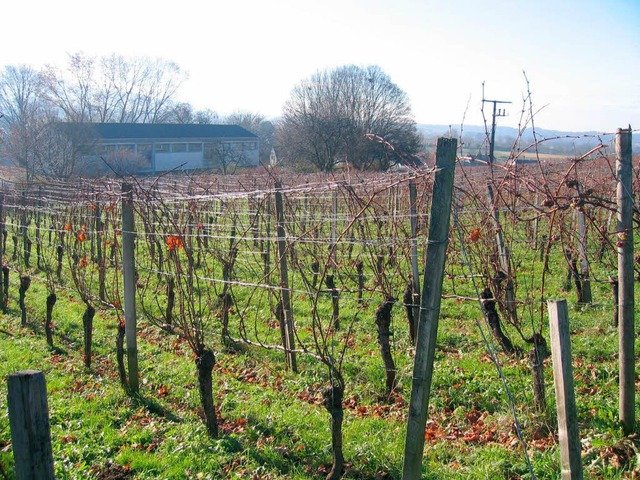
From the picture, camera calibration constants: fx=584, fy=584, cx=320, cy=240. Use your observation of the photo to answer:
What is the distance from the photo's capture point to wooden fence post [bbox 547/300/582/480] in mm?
2377

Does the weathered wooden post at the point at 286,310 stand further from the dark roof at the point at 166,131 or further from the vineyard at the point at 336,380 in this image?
the dark roof at the point at 166,131

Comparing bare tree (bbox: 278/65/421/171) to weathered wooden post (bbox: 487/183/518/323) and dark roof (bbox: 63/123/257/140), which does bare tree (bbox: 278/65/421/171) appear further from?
weathered wooden post (bbox: 487/183/518/323)

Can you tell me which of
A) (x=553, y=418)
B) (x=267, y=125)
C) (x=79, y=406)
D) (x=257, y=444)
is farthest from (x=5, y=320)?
(x=267, y=125)

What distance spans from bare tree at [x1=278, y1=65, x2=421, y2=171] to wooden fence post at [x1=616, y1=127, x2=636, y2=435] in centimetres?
3176

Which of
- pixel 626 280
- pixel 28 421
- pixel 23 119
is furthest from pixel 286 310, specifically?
pixel 23 119

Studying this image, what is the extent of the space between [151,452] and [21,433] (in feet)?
8.75

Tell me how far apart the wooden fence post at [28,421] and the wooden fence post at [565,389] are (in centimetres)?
189

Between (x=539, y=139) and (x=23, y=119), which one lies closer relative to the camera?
(x=539, y=139)

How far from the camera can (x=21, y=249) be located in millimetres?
13344

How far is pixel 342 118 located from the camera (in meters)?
42.1

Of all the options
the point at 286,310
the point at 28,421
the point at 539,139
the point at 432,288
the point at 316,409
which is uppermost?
the point at 539,139

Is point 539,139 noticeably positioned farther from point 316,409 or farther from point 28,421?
point 28,421

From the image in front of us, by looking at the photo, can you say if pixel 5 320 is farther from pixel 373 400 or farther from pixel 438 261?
pixel 438 261

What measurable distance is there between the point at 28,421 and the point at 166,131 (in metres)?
50.5
